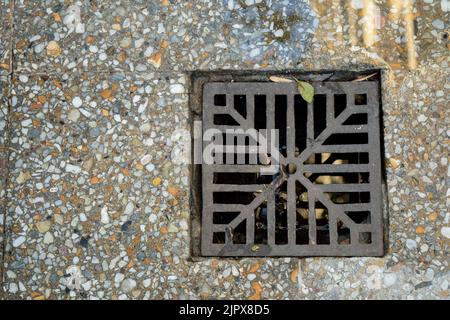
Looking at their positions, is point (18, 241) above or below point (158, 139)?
below

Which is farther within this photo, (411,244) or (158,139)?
(158,139)

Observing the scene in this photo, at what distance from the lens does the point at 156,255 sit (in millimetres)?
2545

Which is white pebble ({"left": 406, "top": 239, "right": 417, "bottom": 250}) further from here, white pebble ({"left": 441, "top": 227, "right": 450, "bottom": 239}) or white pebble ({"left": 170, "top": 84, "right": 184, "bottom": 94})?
white pebble ({"left": 170, "top": 84, "right": 184, "bottom": 94})

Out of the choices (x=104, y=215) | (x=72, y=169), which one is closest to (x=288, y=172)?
(x=104, y=215)

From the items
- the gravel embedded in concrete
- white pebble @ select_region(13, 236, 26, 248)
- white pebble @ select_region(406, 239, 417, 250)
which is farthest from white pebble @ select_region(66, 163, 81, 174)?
white pebble @ select_region(406, 239, 417, 250)

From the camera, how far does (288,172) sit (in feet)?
8.68

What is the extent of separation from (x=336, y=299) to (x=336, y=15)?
1.26m

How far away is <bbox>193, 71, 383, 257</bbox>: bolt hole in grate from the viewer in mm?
2564

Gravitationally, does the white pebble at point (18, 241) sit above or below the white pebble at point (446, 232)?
below

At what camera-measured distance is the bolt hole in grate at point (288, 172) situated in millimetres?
2564

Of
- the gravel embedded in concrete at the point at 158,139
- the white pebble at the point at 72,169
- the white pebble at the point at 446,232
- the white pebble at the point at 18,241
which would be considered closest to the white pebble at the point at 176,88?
the gravel embedded in concrete at the point at 158,139

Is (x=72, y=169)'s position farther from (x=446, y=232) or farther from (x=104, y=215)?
(x=446, y=232)

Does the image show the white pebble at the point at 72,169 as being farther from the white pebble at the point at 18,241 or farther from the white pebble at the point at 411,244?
the white pebble at the point at 411,244

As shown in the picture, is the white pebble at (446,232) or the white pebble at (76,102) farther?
the white pebble at (76,102)
